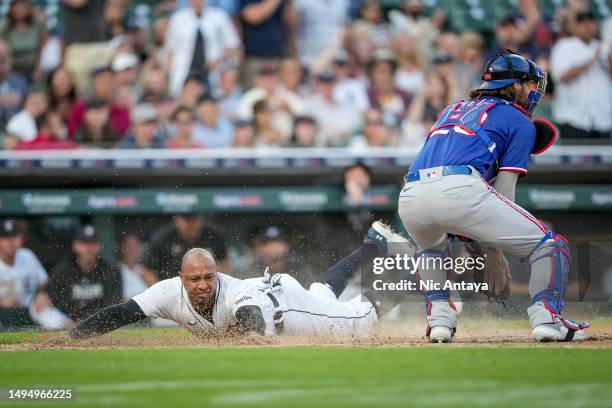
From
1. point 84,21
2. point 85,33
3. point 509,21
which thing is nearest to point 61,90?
point 85,33

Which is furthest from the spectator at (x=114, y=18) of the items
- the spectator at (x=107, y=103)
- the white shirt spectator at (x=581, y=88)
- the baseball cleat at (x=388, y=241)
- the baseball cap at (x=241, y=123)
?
the baseball cleat at (x=388, y=241)

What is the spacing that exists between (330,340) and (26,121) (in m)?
6.21

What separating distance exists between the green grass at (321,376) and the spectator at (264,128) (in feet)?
17.8

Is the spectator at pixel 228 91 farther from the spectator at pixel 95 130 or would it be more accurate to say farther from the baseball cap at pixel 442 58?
the baseball cap at pixel 442 58

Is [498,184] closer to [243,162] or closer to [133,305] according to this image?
[133,305]

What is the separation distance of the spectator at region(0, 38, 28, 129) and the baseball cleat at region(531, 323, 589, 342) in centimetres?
762

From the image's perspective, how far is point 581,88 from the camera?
12.8m

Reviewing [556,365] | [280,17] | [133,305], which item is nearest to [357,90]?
[280,17]

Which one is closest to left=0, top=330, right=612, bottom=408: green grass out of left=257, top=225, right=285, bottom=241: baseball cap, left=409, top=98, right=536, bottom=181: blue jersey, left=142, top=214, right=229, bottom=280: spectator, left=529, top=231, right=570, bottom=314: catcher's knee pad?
left=529, top=231, right=570, bottom=314: catcher's knee pad

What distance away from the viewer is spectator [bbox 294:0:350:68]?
1373 centimetres

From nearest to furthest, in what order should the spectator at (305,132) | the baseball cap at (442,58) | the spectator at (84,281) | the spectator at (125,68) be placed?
the spectator at (84,281) < the spectator at (305,132) < the spectator at (125,68) < the baseball cap at (442,58)

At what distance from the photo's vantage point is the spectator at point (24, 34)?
43.1 ft

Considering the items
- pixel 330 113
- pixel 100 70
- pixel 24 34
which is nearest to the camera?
pixel 100 70

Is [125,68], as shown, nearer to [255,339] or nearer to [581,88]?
[581,88]
